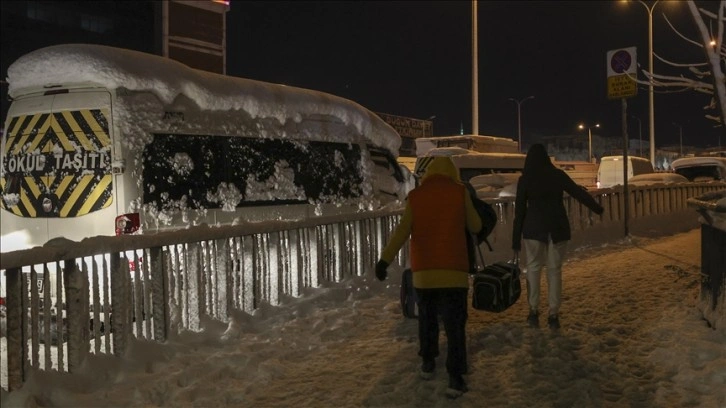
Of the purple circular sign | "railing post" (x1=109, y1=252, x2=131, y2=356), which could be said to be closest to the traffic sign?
the purple circular sign

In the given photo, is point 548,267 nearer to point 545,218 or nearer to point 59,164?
point 545,218

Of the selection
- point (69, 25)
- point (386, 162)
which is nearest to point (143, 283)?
point (386, 162)

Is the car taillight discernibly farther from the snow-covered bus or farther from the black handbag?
the black handbag

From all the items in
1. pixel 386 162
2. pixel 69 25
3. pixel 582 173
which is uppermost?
pixel 69 25

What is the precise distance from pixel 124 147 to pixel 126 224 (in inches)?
28.7

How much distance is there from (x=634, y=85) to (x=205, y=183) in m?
7.69

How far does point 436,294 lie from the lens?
492 cm

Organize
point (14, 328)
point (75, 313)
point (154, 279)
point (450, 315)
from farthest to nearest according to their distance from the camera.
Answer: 1. point (154, 279)
2. point (450, 315)
3. point (75, 313)
4. point (14, 328)

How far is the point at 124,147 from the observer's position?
674 cm

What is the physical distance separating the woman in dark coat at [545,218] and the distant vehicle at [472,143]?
19514 millimetres

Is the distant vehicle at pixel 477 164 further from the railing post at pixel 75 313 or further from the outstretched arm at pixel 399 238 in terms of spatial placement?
the railing post at pixel 75 313

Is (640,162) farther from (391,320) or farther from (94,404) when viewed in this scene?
(94,404)

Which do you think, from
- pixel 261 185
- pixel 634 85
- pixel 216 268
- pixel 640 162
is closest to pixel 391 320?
pixel 216 268

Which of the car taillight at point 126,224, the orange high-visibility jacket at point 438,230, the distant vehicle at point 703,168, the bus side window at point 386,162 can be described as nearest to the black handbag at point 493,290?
the orange high-visibility jacket at point 438,230
